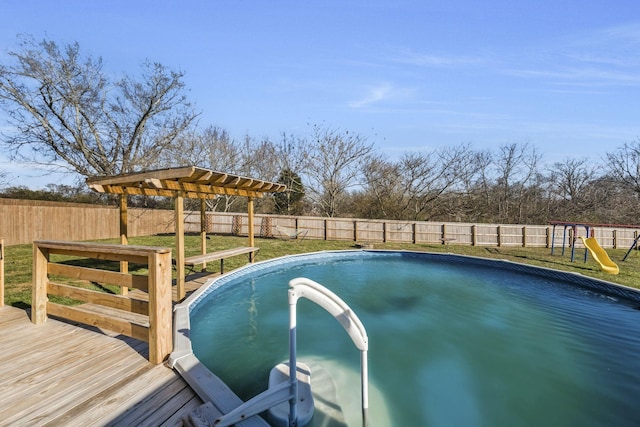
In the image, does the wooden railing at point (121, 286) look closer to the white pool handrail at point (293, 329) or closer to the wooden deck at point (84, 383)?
the wooden deck at point (84, 383)

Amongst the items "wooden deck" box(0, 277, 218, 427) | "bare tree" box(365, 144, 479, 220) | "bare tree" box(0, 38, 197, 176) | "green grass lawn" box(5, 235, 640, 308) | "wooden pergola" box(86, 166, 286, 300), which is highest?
"bare tree" box(0, 38, 197, 176)

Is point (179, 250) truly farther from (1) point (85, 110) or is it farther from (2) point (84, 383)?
(1) point (85, 110)

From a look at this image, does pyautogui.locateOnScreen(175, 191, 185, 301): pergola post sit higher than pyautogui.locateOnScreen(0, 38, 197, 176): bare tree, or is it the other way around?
pyautogui.locateOnScreen(0, 38, 197, 176): bare tree

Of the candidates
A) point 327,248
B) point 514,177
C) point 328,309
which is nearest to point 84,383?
point 328,309

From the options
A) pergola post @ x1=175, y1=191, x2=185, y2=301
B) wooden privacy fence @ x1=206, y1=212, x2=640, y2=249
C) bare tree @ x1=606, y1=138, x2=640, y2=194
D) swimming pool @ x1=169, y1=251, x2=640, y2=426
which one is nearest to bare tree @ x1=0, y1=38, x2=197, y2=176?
wooden privacy fence @ x1=206, y1=212, x2=640, y2=249

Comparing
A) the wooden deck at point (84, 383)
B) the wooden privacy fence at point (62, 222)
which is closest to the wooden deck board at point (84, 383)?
Answer: the wooden deck at point (84, 383)

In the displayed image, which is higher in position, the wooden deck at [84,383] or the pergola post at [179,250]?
the pergola post at [179,250]

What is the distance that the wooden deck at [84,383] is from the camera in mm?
1903

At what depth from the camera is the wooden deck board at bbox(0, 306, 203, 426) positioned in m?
1.90

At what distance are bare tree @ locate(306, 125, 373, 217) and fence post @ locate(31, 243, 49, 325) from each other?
1603 centimetres

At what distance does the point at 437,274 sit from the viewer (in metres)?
8.88

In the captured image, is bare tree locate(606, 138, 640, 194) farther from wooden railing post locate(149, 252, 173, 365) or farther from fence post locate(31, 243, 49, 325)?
fence post locate(31, 243, 49, 325)

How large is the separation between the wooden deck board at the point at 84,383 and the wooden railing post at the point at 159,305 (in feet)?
0.46

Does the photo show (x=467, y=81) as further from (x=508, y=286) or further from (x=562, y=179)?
(x=562, y=179)
